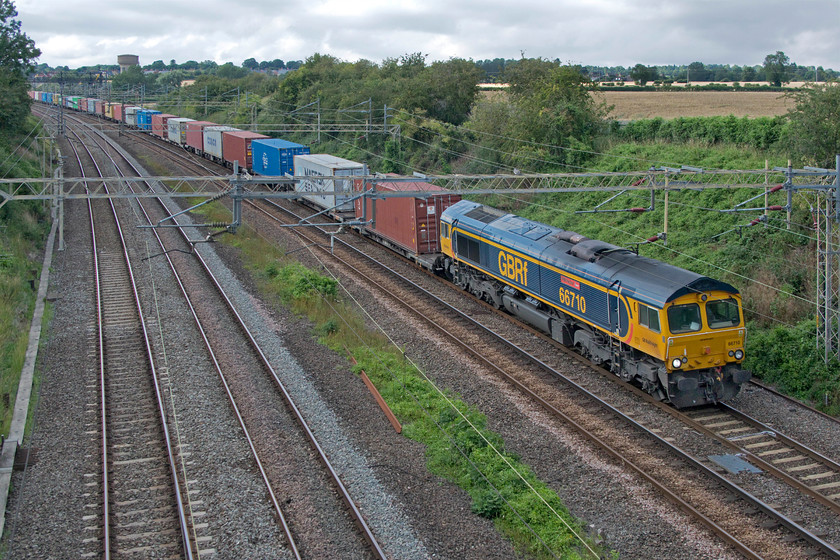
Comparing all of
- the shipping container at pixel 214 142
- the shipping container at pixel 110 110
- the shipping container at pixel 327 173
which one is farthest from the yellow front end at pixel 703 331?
the shipping container at pixel 110 110

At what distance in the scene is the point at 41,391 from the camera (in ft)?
56.6

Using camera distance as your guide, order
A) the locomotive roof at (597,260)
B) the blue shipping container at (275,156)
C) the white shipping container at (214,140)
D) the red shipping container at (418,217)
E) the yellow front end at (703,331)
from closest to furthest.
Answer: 1. the yellow front end at (703,331)
2. the locomotive roof at (597,260)
3. the red shipping container at (418,217)
4. the blue shipping container at (275,156)
5. the white shipping container at (214,140)

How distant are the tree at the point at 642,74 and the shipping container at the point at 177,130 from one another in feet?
148

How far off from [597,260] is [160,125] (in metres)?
64.8

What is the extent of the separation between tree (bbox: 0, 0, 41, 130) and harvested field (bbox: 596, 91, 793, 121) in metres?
37.6

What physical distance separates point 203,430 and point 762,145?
26459 mm

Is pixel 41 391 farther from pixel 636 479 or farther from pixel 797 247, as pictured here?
pixel 797 247

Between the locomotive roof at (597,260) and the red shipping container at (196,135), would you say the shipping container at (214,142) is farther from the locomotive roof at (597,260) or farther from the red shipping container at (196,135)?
the locomotive roof at (597,260)

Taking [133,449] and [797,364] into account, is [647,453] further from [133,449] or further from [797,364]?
[133,449]

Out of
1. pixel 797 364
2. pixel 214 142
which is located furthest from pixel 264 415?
pixel 214 142

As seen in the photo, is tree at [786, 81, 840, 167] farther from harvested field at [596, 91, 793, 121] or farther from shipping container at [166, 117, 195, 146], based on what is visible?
shipping container at [166, 117, 195, 146]

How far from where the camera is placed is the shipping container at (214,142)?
56000 mm

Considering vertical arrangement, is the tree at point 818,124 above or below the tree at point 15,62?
below

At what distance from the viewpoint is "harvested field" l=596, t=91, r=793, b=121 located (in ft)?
139
